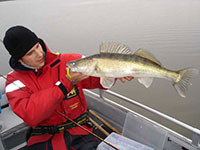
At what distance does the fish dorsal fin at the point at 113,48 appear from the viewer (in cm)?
191

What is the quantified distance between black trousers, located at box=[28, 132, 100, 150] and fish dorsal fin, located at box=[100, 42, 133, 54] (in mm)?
1092

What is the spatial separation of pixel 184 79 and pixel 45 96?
4.46ft

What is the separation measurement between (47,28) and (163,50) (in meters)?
8.86

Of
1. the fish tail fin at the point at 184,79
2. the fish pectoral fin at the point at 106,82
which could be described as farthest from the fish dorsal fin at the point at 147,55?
the fish pectoral fin at the point at 106,82

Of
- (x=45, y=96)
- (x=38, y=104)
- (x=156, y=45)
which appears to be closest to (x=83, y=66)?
(x=45, y=96)

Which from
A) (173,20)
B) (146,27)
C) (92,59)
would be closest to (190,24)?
(173,20)

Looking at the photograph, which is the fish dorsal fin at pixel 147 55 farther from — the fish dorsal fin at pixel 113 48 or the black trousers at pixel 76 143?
the black trousers at pixel 76 143

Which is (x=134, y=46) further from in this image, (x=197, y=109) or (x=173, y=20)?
(x=173, y=20)

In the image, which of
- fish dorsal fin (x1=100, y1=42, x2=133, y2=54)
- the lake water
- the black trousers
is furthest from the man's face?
the lake water

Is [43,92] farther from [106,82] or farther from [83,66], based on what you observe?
[106,82]

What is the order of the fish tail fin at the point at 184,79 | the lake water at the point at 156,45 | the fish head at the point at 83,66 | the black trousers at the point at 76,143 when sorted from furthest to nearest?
the lake water at the point at 156,45
the black trousers at the point at 76,143
the fish head at the point at 83,66
the fish tail fin at the point at 184,79

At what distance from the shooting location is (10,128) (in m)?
2.60

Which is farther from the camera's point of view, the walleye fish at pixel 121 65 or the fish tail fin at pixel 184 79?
the walleye fish at pixel 121 65

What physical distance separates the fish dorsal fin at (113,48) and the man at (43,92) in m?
0.30
